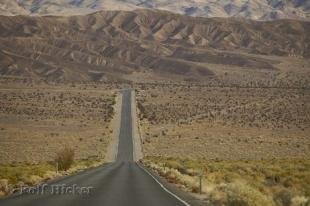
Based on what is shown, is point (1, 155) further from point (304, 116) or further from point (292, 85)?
point (292, 85)

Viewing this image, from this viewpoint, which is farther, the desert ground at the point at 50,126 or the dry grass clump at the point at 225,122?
the dry grass clump at the point at 225,122

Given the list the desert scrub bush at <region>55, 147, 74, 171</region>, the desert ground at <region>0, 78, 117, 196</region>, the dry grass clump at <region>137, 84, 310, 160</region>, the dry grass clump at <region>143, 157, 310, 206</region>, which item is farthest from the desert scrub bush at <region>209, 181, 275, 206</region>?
the dry grass clump at <region>137, 84, 310, 160</region>

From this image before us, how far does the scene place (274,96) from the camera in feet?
445

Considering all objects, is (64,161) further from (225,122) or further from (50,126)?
(225,122)

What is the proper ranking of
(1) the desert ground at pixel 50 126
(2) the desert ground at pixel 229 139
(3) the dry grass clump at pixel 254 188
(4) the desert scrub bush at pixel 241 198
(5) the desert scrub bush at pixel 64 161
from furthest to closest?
(1) the desert ground at pixel 50 126 < (5) the desert scrub bush at pixel 64 161 < (2) the desert ground at pixel 229 139 < (3) the dry grass clump at pixel 254 188 < (4) the desert scrub bush at pixel 241 198

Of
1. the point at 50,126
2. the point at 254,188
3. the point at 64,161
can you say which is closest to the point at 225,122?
the point at 50,126

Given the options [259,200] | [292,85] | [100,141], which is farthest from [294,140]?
[292,85]

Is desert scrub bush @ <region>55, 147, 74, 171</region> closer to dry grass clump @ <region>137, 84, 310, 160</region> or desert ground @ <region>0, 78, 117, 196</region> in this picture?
desert ground @ <region>0, 78, 117, 196</region>

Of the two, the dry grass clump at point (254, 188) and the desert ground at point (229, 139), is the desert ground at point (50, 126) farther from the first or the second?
the dry grass clump at point (254, 188)

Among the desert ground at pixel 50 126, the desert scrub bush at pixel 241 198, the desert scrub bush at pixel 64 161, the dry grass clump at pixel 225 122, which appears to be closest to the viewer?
the desert scrub bush at pixel 241 198

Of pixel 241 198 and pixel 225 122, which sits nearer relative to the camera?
pixel 241 198

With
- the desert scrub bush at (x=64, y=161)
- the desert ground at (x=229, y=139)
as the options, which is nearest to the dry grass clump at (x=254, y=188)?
the desert ground at (x=229, y=139)

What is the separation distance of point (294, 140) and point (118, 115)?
39646 millimetres

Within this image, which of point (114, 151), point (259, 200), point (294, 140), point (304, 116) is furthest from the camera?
point (304, 116)
